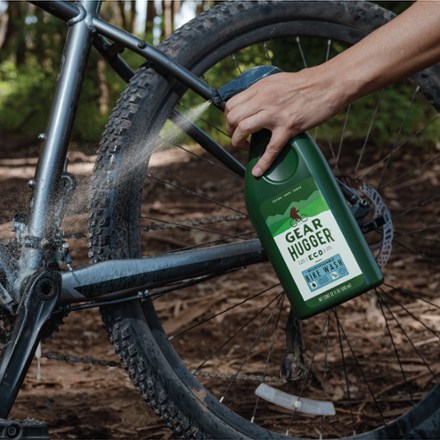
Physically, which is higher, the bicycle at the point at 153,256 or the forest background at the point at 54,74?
the forest background at the point at 54,74

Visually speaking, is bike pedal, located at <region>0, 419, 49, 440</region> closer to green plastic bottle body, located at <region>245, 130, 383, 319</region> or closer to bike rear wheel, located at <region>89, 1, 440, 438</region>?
bike rear wheel, located at <region>89, 1, 440, 438</region>

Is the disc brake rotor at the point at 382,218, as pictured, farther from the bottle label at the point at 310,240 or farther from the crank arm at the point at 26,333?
the crank arm at the point at 26,333

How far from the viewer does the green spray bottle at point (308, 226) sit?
1662mm

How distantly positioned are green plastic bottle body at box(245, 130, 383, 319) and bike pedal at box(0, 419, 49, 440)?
0.58m

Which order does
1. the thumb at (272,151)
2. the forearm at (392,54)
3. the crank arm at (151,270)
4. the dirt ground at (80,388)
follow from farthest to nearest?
the dirt ground at (80,388)
the crank arm at (151,270)
the thumb at (272,151)
the forearm at (392,54)

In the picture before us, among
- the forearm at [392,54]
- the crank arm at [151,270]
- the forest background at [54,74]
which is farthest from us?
the forest background at [54,74]

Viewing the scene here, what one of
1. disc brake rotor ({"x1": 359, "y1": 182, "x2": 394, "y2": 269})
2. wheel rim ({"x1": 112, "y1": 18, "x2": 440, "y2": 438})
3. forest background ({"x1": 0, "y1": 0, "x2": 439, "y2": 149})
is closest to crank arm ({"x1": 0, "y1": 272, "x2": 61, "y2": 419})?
wheel rim ({"x1": 112, "y1": 18, "x2": 440, "y2": 438})

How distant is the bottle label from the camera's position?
1669 mm

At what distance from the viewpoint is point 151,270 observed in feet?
5.91

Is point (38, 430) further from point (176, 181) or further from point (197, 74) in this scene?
point (176, 181)

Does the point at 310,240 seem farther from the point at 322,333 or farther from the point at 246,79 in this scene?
the point at 322,333

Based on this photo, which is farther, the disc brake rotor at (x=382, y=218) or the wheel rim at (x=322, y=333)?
the wheel rim at (x=322, y=333)

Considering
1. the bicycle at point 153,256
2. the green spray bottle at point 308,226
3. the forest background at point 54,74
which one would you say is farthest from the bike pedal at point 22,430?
the forest background at point 54,74

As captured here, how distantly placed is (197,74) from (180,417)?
0.79 metres
